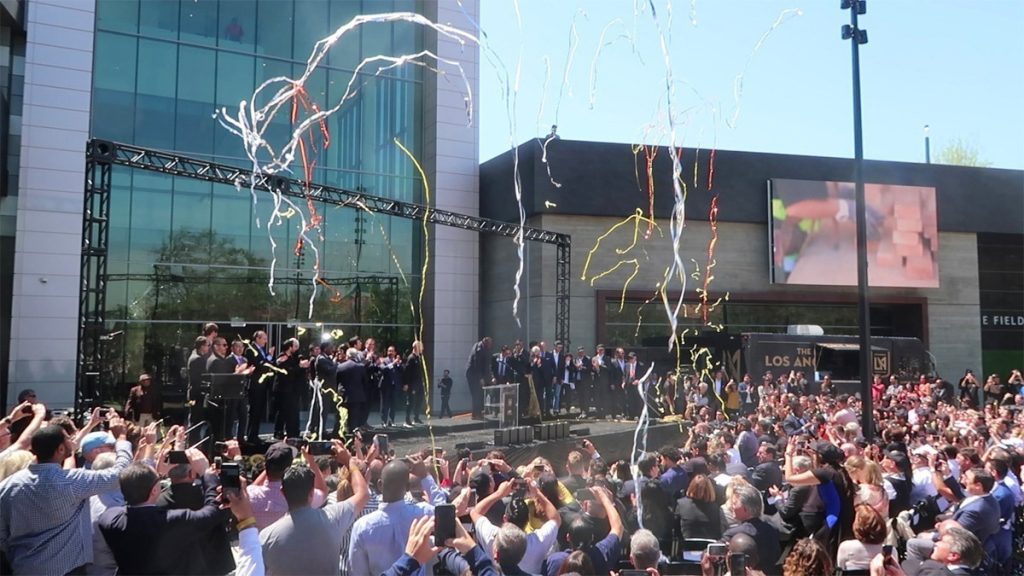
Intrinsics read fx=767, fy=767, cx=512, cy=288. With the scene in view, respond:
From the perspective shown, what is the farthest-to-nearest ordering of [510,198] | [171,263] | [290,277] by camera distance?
[510,198], [290,277], [171,263]

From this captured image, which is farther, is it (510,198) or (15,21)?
(510,198)

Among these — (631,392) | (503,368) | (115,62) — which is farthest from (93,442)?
(115,62)

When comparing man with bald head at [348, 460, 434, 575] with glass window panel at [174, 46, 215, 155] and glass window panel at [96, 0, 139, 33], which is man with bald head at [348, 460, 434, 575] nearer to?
glass window panel at [174, 46, 215, 155]

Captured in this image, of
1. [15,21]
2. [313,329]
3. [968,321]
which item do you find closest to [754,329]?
[968,321]

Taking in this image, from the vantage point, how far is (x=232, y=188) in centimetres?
2069

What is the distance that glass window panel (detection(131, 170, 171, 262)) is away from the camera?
773 inches

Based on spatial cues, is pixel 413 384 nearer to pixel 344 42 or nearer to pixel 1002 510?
pixel 344 42

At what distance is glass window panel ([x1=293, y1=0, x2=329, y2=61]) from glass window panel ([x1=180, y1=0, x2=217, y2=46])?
7.31 ft

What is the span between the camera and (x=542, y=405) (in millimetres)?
17391

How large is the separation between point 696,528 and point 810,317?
22.7 metres

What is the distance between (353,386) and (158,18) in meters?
12.9

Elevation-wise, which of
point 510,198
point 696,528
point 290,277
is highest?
point 510,198

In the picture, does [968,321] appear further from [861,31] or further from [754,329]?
[861,31]

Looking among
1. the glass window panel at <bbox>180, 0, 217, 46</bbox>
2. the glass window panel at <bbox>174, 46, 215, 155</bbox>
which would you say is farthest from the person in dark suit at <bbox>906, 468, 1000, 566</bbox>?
the glass window panel at <bbox>180, 0, 217, 46</bbox>
